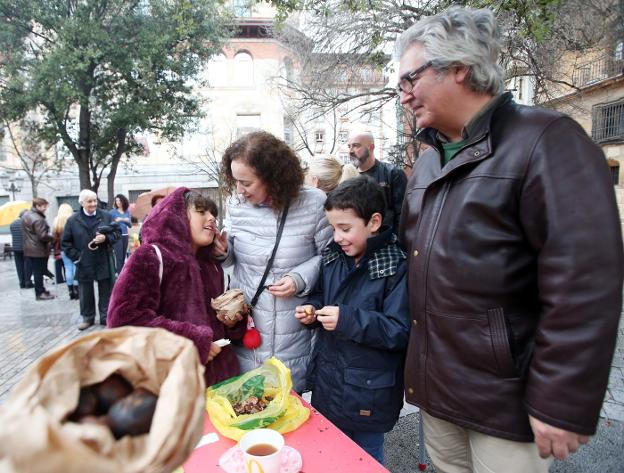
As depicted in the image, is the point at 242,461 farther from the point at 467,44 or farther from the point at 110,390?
the point at 467,44

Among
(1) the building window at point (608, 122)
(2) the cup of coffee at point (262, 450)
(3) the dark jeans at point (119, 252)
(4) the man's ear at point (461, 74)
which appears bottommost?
(3) the dark jeans at point (119, 252)

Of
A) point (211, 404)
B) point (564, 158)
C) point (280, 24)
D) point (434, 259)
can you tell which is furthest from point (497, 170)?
point (280, 24)

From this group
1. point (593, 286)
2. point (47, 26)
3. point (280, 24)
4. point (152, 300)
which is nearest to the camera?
point (593, 286)

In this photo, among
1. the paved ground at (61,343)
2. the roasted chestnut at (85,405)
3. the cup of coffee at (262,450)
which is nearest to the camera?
the roasted chestnut at (85,405)

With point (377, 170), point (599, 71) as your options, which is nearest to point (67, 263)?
point (377, 170)

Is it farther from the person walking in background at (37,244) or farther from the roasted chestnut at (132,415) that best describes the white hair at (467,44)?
the person walking in background at (37,244)

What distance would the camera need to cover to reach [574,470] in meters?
2.60

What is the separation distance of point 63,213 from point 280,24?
20.9 feet

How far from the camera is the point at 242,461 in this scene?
1.39 metres

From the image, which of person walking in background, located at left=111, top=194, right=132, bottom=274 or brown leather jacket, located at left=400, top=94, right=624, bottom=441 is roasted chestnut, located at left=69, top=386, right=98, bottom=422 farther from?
person walking in background, located at left=111, top=194, right=132, bottom=274

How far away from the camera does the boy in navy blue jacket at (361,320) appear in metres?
1.77

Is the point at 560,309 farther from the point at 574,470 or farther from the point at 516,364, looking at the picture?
the point at 574,470

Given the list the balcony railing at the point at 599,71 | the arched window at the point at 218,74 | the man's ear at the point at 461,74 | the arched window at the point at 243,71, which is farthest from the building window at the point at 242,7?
the balcony railing at the point at 599,71

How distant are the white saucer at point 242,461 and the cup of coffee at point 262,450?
5cm
